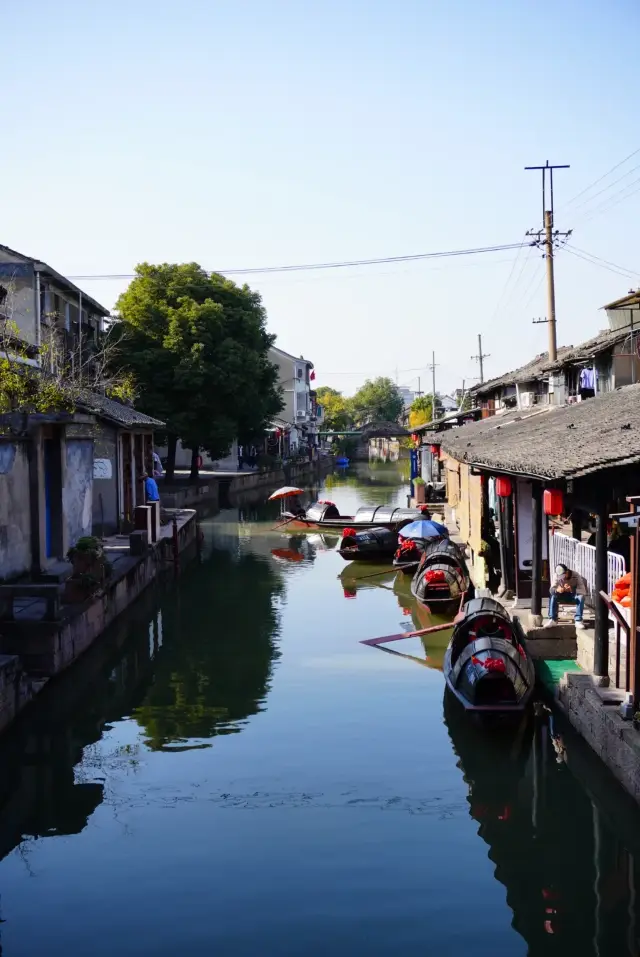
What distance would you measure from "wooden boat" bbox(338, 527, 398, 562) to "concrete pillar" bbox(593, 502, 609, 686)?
17131 millimetres

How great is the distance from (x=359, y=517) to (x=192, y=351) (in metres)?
13.4

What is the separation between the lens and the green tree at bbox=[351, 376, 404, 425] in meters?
138

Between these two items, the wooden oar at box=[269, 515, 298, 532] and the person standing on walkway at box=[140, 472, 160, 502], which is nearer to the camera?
the person standing on walkway at box=[140, 472, 160, 502]

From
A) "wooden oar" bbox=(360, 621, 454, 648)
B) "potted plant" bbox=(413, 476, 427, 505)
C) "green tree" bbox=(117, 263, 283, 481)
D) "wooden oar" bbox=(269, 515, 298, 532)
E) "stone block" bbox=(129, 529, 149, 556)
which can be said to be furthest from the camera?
"green tree" bbox=(117, 263, 283, 481)

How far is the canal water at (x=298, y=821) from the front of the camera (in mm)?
8094

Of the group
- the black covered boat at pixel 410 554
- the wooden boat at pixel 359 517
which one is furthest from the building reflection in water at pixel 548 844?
the wooden boat at pixel 359 517

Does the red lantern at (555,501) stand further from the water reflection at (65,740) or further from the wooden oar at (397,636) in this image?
the water reflection at (65,740)

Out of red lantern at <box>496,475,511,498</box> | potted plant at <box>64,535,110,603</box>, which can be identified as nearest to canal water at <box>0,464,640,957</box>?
potted plant at <box>64,535,110,603</box>

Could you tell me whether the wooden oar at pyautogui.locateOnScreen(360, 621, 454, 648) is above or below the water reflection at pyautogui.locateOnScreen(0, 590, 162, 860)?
above

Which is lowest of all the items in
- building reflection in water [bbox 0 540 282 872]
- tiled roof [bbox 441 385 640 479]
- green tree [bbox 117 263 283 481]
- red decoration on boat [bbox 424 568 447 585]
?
building reflection in water [bbox 0 540 282 872]

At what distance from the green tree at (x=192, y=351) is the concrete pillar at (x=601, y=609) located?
108ft

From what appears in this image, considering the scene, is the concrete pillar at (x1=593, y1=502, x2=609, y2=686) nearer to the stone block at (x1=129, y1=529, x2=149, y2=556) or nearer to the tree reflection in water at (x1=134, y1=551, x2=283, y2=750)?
the tree reflection in water at (x1=134, y1=551, x2=283, y2=750)

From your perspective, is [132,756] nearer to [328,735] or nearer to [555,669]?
[328,735]

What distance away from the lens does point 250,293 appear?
47.9 meters
